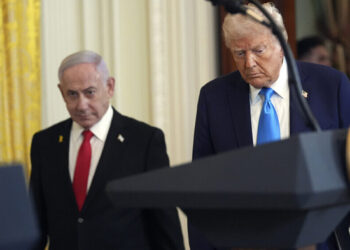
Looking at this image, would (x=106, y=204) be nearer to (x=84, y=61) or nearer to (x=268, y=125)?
(x=84, y=61)

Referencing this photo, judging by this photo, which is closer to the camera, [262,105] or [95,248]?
[262,105]

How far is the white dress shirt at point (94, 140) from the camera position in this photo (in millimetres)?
3570

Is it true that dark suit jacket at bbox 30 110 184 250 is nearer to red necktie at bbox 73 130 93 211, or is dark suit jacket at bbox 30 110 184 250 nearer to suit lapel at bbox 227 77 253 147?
red necktie at bbox 73 130 93 211

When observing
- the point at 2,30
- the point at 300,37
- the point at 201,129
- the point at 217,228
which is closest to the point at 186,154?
the point at 300,37

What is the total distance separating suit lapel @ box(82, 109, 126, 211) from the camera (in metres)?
3.45

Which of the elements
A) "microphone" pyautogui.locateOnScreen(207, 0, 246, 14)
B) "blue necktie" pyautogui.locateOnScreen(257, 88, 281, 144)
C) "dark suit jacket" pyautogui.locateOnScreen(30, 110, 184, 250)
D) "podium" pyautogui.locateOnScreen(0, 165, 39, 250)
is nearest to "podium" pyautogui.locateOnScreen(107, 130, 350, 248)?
"podium" pyautogui.locateOnScreen(0, 165, 39, 250)

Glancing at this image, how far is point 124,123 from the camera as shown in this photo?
3643 mm

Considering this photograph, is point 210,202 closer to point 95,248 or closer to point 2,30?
point 95,248

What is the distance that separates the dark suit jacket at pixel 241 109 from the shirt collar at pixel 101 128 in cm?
87

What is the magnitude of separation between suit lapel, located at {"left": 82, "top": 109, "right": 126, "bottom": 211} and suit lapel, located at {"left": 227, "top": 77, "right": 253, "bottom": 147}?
37.1 inches

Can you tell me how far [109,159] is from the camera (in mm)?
3508

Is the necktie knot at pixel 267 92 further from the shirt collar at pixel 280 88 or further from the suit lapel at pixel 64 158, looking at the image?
the suit lapel at pixel 64 158

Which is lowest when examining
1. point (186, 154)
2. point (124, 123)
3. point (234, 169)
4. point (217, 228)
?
point (186, 154)

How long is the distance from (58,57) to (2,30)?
42 centimetres
